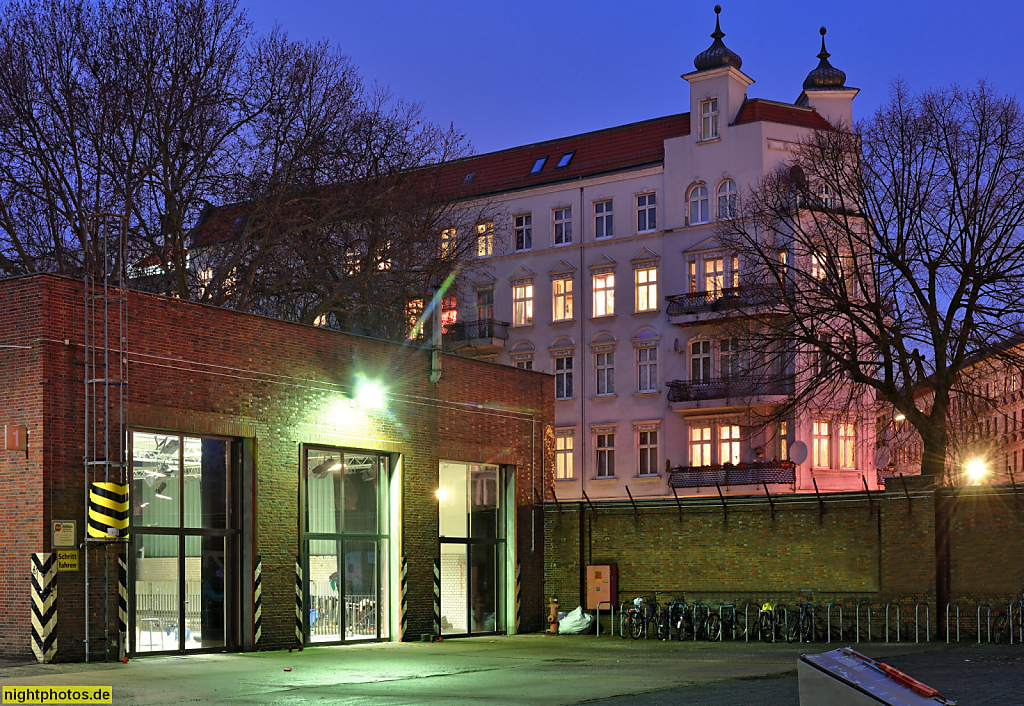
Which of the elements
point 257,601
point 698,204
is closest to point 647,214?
point 698,204

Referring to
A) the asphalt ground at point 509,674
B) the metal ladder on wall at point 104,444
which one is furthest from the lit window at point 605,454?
the metal ladder on wall at point 104,444

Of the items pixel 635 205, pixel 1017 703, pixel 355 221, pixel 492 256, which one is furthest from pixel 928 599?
pixel 492 256

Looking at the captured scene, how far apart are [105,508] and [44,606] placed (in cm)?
175

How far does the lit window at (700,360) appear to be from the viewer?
170 ft

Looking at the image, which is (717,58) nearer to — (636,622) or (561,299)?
(561,299)

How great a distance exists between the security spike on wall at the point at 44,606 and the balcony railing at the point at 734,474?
99.6ft

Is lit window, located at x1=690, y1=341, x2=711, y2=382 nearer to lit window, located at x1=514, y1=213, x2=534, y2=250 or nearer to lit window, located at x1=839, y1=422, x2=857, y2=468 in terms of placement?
lit window, located at x1=839, y1=422, x2=857, y2=468

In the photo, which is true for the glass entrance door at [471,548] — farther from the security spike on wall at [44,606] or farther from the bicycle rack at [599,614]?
the security spike on wall at [44,606]

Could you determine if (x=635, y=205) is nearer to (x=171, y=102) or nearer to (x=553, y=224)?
(x=553, y=224)

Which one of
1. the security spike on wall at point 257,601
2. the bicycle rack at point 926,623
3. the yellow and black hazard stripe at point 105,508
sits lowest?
the bicycle rack at point 926,623

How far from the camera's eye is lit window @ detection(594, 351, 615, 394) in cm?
5462

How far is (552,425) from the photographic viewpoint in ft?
113

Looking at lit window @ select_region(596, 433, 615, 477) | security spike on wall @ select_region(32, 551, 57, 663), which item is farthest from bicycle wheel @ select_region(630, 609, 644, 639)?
lit window @ select_region(596, 433, 615, 477)

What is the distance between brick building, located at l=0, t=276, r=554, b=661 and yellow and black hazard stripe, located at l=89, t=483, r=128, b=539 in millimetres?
288
